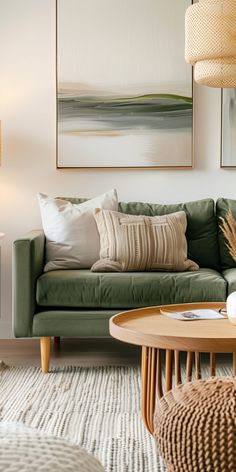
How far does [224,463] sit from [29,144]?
11.9 feet

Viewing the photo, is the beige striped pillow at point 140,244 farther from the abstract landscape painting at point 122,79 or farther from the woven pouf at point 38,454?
the woven pouf at point 38,454

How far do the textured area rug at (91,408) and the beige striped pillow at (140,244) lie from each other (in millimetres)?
574

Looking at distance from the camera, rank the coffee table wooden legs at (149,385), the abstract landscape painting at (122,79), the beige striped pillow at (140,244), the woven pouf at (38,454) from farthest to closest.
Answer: the abstract landscape painting at (122,79), the beige striped pillow at (140,244), the coffee table wooden legs at (149,385), the woven pouf at (38,454)

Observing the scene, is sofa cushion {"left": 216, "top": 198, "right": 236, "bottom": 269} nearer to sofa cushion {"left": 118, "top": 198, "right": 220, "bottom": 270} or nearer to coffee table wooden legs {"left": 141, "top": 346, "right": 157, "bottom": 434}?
sofa cushion {"left": 118, "top": 198, "right": 220, "bottom": 270}

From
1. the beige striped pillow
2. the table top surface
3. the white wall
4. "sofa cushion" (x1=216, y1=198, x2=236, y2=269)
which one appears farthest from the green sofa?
the white wall

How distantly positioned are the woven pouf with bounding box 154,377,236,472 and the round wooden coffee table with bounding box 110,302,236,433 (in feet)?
2.61

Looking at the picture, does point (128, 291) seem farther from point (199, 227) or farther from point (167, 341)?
point (167, 341)

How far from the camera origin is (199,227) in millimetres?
4945

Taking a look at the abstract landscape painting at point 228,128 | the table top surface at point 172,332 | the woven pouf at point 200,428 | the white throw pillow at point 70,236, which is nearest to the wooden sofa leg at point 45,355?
the white throw pillow at point 70,236

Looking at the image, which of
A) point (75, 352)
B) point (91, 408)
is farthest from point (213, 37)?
point (75, 352)

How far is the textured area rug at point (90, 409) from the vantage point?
9.65 feet

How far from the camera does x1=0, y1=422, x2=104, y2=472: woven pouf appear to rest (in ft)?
4.94

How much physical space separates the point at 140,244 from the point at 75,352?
31.8 inches

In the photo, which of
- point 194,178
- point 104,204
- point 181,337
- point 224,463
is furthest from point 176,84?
point 224,463
